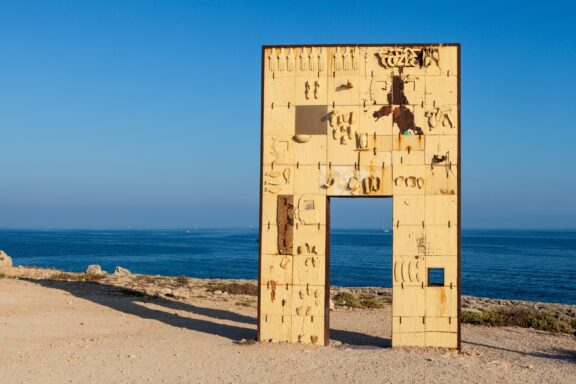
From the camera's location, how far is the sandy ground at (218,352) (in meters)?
11.9

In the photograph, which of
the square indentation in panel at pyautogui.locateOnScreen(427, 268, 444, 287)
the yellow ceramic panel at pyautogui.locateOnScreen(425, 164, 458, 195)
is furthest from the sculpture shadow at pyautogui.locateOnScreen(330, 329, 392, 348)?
the yellow ceramic panel at pyautogui.locateOnScreen(425, 164, 458, 195)

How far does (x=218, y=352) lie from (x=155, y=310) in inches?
271

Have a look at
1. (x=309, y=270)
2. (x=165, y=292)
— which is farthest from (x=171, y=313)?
(x=309, y=270)

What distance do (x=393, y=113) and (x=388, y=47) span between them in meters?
1.64

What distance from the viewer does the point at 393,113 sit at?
48.4ft

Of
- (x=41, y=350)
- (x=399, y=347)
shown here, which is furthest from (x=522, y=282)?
(x=41, y=350)

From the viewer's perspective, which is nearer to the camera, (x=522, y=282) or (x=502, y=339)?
(x=502, y=339)

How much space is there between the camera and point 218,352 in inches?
548

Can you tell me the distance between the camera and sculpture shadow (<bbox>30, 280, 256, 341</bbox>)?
17.2m

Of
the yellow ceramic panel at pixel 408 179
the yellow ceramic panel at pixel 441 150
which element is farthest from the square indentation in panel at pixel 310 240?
the yellow ceramic panel at pixel 441 150

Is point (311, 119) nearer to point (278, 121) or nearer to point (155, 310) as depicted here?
point (278, 121)

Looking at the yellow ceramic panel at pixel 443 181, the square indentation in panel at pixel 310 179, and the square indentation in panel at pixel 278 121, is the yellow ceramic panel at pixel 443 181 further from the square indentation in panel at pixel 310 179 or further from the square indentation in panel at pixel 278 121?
the square indentation in panel at pixel 278 121

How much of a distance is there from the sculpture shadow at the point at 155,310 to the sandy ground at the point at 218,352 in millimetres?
65

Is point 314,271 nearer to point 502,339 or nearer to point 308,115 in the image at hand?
point 308,115
